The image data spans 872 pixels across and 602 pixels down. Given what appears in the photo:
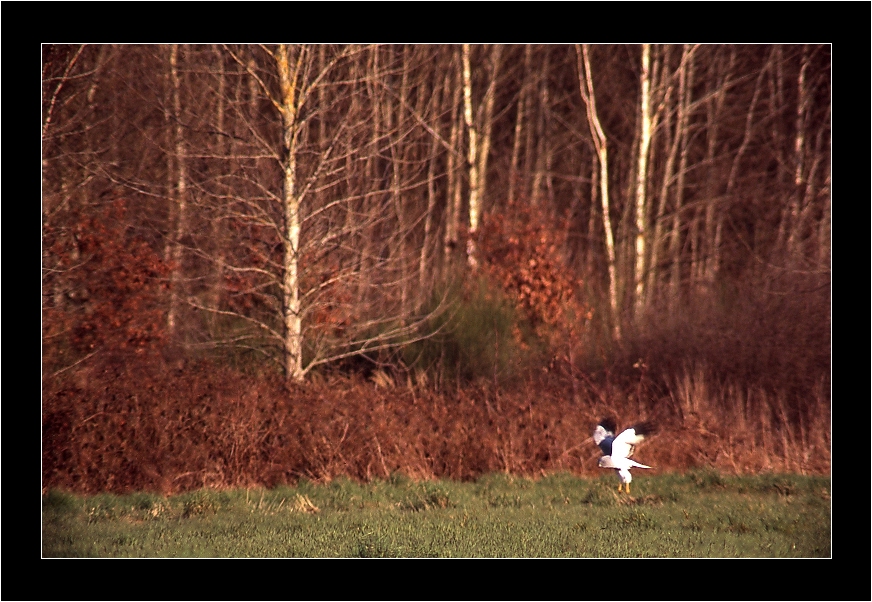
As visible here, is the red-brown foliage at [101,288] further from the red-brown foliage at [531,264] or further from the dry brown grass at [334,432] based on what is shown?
the red-brown foliage at [531,264]

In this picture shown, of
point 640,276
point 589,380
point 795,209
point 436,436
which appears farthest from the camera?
point 795,209

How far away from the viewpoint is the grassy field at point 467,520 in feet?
28.5

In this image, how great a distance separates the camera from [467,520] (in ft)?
32.2

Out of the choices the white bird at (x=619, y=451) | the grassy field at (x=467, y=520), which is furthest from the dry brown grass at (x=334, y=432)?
the white bird at (x=619, y=451)

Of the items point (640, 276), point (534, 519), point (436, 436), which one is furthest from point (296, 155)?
point (640, 276)

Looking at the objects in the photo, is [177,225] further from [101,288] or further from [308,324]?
[308,324]

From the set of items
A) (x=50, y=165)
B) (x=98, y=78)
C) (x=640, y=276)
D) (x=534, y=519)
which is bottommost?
(x=534, y=519)

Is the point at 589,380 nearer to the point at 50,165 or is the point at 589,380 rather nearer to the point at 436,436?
the point at 436,436

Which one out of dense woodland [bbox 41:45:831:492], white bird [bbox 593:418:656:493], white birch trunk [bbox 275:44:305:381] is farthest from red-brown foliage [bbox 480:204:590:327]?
white bird [bbox 593:418:656:493]

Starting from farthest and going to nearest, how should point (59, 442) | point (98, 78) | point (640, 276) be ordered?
point (640, 276), point (98, 78), point (59, 442)

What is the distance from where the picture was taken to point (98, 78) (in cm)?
1606

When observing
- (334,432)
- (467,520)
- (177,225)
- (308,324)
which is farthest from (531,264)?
(467,520)

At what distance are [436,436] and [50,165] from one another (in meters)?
6.84

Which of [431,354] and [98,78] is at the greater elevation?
[98,78]
